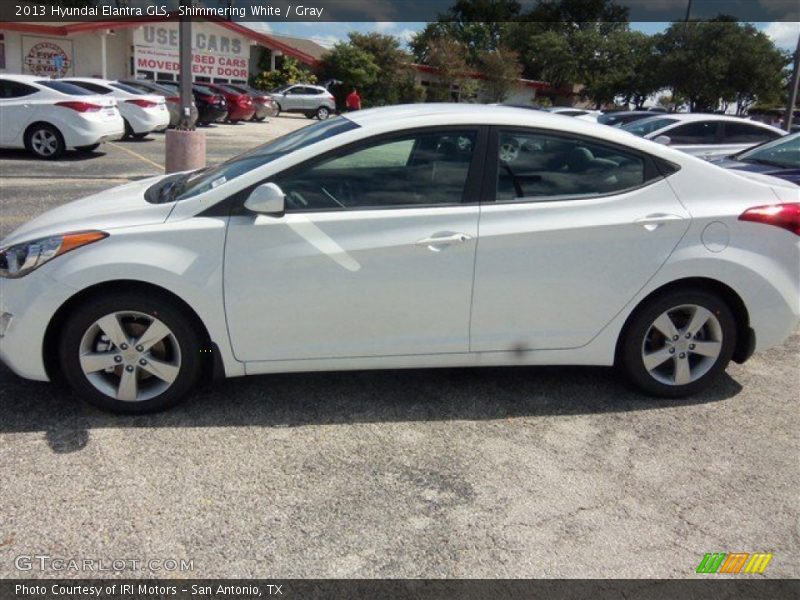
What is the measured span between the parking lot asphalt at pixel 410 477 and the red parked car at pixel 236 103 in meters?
22.5

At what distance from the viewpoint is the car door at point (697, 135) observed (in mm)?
11852

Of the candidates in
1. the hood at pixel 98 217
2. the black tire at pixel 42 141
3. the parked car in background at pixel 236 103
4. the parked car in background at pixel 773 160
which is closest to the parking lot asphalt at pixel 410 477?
the hood at pixel 98 217

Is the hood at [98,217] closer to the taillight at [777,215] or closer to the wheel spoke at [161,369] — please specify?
the wheel spoke at [161,369]

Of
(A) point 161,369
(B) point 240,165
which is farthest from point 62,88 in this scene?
(A) point 161,369

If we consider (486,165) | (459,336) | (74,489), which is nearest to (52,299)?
(74,489)

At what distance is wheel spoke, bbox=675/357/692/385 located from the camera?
401cm

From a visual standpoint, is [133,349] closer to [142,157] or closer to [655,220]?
[655,220]

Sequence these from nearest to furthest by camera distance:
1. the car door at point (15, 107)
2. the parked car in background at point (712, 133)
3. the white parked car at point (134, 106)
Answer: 1. the parked car in background at point (712, 133)
2. the car door at point (15, 107)
3. the white parked car at point (134, 106)

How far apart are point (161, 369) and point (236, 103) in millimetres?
23010

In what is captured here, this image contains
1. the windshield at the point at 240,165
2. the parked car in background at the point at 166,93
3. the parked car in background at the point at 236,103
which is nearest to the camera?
the windshield at the point at 240,165

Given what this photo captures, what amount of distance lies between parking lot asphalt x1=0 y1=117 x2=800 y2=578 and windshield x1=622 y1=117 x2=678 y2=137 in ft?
28.5

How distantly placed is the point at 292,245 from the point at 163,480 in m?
1.25

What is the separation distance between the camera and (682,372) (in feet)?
13.2

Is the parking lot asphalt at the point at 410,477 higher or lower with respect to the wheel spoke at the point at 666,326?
lower
